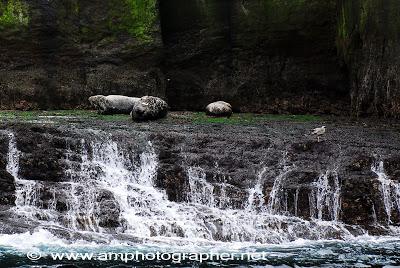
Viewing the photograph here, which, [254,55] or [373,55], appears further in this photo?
[254,55]

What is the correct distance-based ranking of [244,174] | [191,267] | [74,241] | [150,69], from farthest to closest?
[150,69], [244,174], [74,241], [191,267]

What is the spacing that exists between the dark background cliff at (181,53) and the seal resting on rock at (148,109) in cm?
206

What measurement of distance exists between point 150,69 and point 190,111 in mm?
1271

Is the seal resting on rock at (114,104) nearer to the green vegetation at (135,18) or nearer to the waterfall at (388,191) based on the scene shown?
the green vegetation at (135,18)

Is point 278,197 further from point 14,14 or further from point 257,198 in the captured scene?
point 14,14

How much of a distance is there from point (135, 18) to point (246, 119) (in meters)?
3.66

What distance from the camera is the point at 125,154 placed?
29.1 ft

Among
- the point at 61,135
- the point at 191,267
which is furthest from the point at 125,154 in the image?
the point at 191,267

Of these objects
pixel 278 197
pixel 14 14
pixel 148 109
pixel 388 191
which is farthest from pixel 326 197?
pixel 14 14

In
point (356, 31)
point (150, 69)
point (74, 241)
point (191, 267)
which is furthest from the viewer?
point (150, 69)

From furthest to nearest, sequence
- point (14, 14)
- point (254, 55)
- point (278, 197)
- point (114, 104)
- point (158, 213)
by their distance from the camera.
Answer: point (254, 55)
point (14, 14)
point (114, 104)
point (278, 197)
point (158, 213)

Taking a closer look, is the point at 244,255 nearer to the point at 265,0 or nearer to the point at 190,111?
the point at 190,111

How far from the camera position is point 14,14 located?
41.5 ft

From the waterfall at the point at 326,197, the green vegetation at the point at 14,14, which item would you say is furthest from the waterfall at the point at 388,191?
the green vegetation at the point at 14,14
